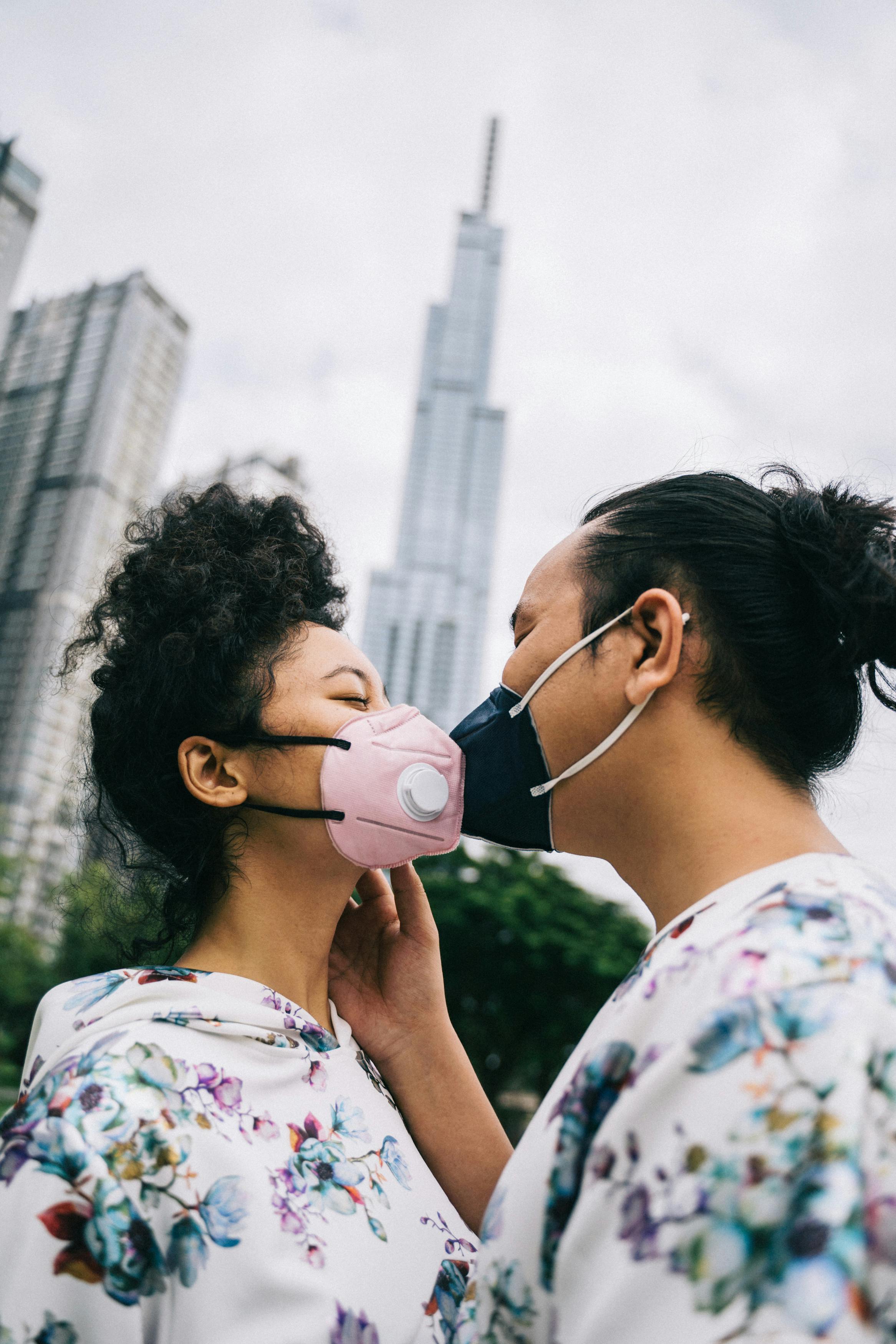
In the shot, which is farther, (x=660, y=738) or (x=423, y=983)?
(x=423, y=983)

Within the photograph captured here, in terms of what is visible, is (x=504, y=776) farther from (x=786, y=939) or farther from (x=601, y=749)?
(x=786, y=939)

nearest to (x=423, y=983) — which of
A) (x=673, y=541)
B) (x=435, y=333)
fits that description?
(x=673, y=541)

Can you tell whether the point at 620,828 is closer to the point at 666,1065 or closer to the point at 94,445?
the point at 666,1065

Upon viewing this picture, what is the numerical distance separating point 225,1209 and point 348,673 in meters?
1.31

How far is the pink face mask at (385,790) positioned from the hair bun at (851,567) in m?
0.97

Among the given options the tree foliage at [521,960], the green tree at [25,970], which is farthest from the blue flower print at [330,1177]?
the green tree at [25,970]

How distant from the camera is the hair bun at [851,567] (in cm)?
177

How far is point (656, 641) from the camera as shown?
1.89 meters

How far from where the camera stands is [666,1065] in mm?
1181

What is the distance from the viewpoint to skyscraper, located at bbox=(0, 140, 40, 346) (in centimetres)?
3784

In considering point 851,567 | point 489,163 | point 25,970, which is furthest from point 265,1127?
point 489,163

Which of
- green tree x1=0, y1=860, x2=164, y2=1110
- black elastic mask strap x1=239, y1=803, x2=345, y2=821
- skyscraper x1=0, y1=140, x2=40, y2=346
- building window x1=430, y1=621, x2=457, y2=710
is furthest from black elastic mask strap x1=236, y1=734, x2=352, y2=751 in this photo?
building window x1=430, y1=621, x2=457, y2=710

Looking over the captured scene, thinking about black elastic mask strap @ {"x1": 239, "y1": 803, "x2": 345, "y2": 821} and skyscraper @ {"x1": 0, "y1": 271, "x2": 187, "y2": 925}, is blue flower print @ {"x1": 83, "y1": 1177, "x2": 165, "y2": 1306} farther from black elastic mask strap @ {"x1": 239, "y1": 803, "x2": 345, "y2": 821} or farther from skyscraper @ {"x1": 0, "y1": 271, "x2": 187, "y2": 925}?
skyscraper @ {"x1": 0, "y1": 271, "x2": 187, "y2": 925}

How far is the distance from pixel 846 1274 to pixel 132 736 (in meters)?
2.07
